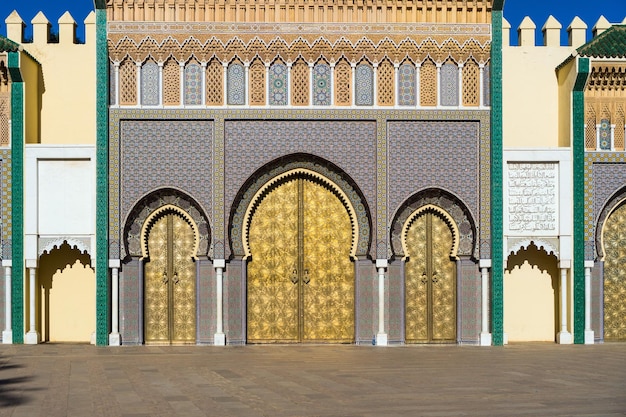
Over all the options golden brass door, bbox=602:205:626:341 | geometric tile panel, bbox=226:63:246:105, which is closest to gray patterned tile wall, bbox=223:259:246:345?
geometric tile panel, bbox=226:63:246:105

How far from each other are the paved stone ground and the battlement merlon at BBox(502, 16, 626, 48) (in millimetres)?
4510

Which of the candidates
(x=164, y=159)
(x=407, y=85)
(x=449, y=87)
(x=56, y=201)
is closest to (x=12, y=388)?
(x=56, y=201)

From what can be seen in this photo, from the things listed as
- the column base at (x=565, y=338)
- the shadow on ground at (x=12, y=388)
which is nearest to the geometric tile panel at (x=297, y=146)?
the column base at (x=565, y=338)

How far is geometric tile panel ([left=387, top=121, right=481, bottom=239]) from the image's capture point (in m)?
13.3

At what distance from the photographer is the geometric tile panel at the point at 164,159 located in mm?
13148

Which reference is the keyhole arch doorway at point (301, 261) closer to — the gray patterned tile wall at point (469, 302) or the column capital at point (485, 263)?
the gray patterned tile wall at point (469, 302)

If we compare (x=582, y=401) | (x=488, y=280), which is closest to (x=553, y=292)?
(x=488, y=280)

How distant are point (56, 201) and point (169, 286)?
1.95 m

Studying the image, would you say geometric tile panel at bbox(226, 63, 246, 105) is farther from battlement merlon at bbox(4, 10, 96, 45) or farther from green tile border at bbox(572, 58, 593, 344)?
green tile border at bbox(572, 58, 593, 344)

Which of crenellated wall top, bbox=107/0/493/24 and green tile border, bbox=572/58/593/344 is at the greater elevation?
crenellated wall top, bbox=107/0/493/24

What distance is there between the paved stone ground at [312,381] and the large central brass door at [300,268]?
506 mm

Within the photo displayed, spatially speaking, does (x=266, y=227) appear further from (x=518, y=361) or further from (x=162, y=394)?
(x=162, y=394)

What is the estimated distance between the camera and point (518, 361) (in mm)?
11086

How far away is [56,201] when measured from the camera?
13266 mm
